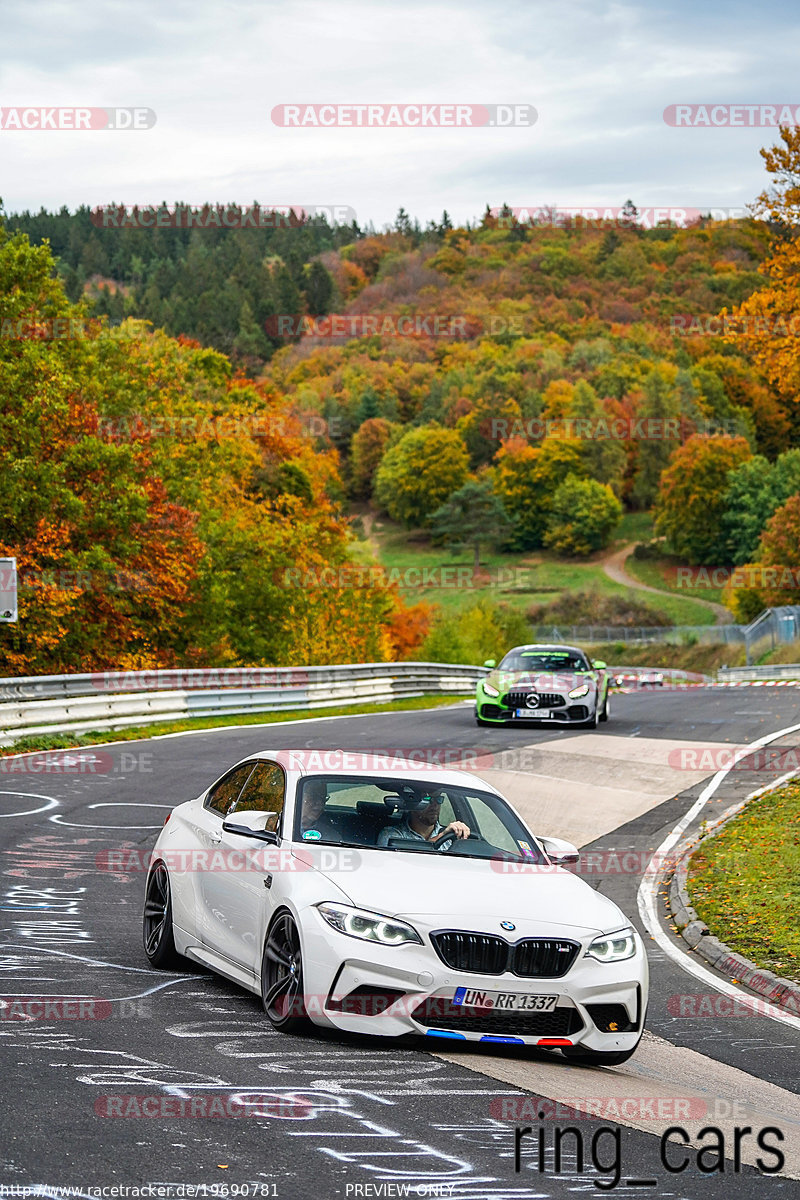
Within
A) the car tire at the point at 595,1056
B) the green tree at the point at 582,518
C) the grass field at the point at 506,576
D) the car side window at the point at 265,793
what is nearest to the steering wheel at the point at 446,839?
the car side window at the point at 265,793

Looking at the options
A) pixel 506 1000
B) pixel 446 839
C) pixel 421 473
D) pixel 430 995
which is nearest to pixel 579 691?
pixel 446 839

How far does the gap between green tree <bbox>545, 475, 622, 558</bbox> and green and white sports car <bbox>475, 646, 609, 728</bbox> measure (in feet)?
409

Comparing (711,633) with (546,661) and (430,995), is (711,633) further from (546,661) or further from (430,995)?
(430,995)

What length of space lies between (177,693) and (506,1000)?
2120 centimetres

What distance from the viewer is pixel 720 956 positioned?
1077 centimetres

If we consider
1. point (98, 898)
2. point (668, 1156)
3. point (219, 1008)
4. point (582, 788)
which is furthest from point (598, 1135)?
point (582, 788)

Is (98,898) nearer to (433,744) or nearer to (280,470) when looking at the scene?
(433,744)

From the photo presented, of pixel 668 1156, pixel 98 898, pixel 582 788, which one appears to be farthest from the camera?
pixel 582 788

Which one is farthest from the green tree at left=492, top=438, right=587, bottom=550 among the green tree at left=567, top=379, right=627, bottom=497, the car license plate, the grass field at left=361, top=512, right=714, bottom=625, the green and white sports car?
the car license plate

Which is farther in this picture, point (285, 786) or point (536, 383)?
point (536, 383)

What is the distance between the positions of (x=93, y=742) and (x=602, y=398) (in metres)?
162

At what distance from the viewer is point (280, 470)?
2625 inches

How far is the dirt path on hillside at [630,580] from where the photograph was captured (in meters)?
122

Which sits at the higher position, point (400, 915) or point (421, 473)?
point (400, 915)
